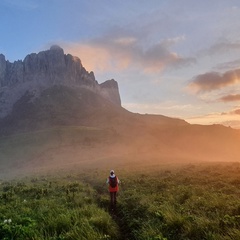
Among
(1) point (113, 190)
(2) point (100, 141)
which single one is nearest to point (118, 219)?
(1) point (113, 190)

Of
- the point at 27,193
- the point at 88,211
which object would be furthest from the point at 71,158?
the point at 88,211

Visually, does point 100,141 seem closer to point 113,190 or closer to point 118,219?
point 113,190

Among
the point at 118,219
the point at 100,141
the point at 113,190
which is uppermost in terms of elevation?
the point at 100,141

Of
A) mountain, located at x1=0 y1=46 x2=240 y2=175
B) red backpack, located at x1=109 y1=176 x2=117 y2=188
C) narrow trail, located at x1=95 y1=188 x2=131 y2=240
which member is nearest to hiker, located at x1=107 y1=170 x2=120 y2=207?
red backpack, located at x1=109 y1=176 x2=117 y2=188

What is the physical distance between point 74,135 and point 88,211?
12613cm

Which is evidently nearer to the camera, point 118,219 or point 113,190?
point 118,219

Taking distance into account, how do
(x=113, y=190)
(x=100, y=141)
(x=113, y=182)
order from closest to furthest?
(x=113, y=190) < (x=113, y=182) < (x=100, y=141)

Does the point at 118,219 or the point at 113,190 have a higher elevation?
the point at 113,190

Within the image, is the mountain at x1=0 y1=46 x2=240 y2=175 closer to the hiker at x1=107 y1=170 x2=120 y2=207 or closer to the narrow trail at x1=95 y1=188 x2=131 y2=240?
the hiker at x1=107 y1=170 x2=120 y2=207

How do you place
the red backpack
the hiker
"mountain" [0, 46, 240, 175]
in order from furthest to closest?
1. "mountain" [0, 46, 240, 175]
2. the red backpack
3. the hiker

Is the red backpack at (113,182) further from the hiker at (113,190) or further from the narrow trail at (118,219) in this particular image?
the narrow trail at (118,219)

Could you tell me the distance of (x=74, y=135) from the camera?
138125mm

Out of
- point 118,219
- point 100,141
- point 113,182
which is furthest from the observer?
point 100,141

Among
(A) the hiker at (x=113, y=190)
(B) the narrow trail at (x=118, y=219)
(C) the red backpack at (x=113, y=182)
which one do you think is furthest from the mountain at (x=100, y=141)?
(B) the narrow trail at (x=118, y=219)
